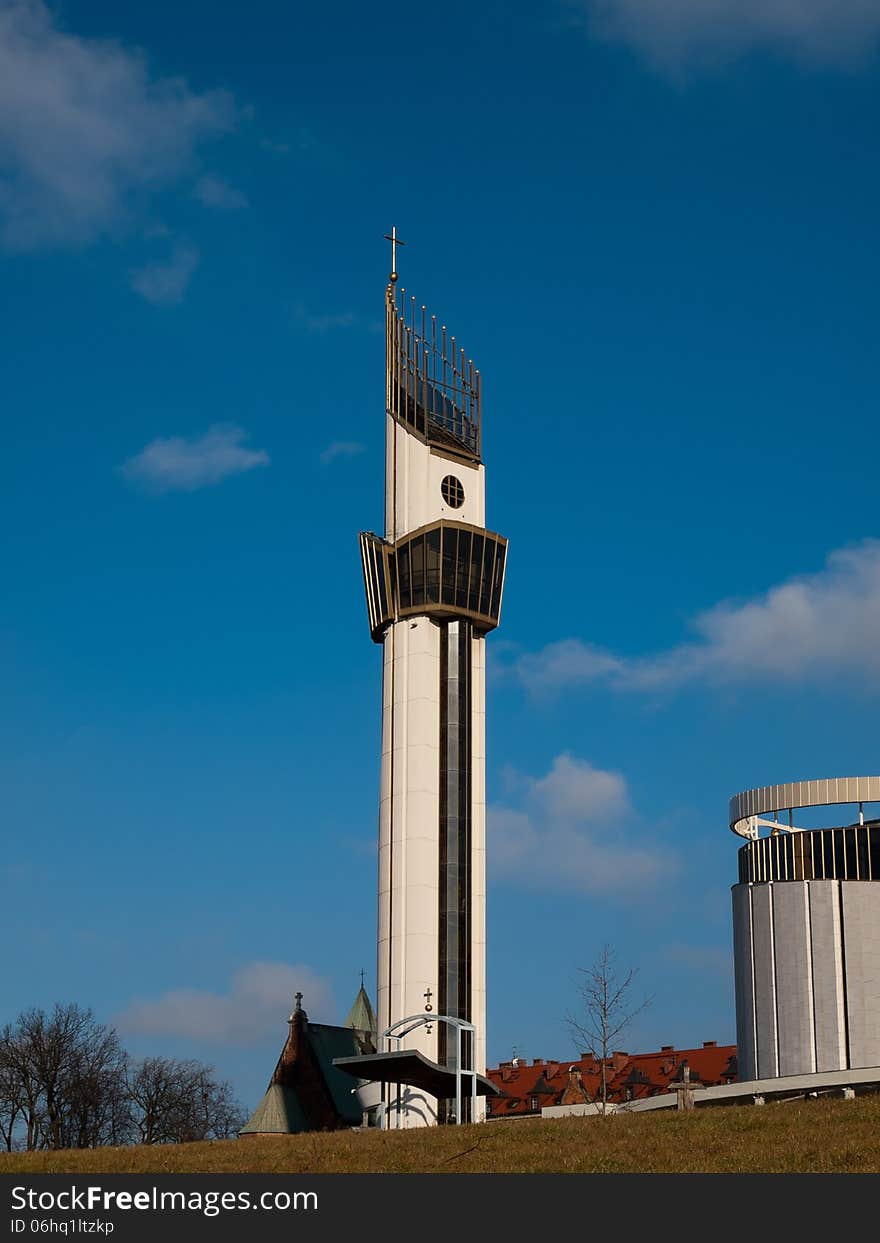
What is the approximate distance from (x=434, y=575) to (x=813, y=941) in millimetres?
40330

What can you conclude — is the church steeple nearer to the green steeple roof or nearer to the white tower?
the green steeple roof

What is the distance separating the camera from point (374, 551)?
7919cm

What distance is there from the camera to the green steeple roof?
379 feet

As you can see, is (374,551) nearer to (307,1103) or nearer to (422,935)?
(422,935)

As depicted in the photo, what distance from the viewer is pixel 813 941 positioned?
100 metres

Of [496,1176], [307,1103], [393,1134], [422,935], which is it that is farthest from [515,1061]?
[496,1176]

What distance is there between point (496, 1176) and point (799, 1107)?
59.6ft

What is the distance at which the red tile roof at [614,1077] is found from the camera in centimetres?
12400

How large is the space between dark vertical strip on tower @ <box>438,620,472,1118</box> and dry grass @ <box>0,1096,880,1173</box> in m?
23.6

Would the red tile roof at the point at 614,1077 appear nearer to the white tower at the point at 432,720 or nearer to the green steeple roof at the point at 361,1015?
the green steeple roof at the point at 361,1015

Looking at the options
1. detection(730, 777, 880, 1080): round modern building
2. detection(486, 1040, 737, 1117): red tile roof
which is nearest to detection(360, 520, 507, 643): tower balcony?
detection(730, 777, 880, 1080): round modern building

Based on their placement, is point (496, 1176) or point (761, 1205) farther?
point (496, 1176)

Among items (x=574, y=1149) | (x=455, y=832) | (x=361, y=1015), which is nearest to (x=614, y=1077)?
(x=361, y=1015)

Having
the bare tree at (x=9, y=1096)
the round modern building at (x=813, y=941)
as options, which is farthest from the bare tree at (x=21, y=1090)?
the round modern building at (x=813, y=941)
